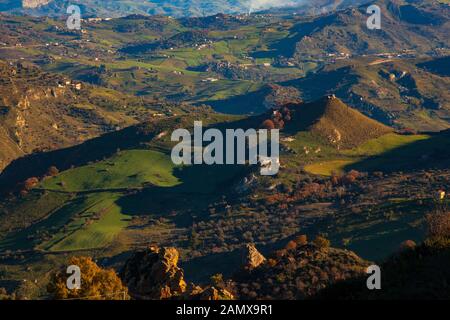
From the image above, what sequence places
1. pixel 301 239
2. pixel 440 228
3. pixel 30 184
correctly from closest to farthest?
pixel 440 228 → pixel 301 239 → pixel 30 184

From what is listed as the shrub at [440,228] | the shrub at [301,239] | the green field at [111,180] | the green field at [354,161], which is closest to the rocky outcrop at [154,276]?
the shrub at [440,228]

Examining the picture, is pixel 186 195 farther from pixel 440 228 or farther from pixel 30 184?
pixel 440 228

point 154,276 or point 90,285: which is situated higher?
point 154,276

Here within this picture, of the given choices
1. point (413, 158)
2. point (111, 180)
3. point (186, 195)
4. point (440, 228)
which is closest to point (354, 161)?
point (413, 158)

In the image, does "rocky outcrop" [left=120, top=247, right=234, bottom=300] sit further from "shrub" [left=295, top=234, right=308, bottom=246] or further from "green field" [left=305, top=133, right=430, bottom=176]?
"green field" [left=305, top=133, right=430, bottom=176]

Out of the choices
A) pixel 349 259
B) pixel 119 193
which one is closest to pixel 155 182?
pixel 119 193

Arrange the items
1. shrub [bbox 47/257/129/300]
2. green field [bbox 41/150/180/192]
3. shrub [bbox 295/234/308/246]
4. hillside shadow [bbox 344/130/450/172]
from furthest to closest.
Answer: green field [bbox 41/150/180/192], hillside shadow [bbox 344/130/450/172], shrub [bbox 295/234/308/246], shrub [bbox 47/257/129/300]

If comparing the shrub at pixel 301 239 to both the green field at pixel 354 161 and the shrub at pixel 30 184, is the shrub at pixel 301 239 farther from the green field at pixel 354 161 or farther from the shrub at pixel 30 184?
the shrub at pixel 30 184

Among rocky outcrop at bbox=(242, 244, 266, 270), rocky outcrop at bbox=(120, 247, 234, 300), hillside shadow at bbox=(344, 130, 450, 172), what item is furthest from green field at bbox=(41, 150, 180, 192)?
rocky outcrop at bbox=(120, 247, 234, 300)
